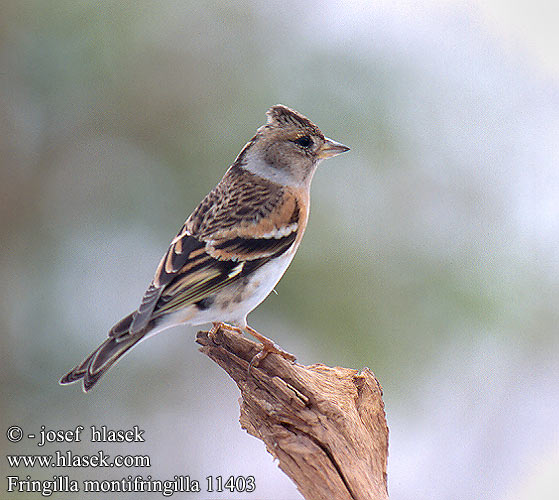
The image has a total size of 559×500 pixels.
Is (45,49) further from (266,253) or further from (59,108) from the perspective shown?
(266,253)

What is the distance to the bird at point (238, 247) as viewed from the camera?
2371 millimetres

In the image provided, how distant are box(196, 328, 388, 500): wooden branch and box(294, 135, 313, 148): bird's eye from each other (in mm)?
803

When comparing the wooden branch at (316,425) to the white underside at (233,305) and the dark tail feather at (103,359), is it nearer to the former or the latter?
the white underside at (233,305)

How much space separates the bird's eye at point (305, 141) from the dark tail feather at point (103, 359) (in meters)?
0.97

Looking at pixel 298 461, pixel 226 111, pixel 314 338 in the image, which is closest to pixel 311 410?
pixel 298 461

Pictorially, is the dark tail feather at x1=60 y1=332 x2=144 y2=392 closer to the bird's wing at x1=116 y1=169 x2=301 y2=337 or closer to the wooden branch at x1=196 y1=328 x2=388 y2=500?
the bird's wing at x1=116 y1=169 x2=301 y2=337

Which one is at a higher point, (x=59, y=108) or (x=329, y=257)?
(x=59, y=108)

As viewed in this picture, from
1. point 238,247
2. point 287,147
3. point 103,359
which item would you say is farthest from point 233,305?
point 287,147

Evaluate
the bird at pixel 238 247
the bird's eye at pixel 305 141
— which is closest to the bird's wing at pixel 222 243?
the bird at pixel 238 247

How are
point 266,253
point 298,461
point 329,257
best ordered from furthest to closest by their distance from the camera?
1. point 329,257
2. point 266,253
3. point 298,461

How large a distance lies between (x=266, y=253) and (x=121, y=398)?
5.30 ft

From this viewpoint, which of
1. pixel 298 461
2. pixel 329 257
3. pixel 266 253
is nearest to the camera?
pixel 298 461

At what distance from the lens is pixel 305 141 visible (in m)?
2.80

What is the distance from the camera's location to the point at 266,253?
252cm
